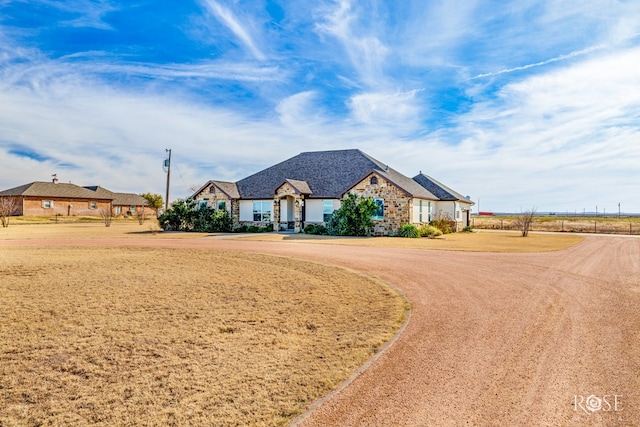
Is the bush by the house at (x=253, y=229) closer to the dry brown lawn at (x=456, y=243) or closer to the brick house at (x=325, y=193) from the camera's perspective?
the brick house at (x=325, y=193)

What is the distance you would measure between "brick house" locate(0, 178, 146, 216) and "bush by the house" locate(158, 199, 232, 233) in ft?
69.1

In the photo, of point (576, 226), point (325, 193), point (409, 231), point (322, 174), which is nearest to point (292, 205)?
point (325, 193)

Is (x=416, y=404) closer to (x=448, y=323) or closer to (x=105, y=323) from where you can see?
(x=448, y=323)

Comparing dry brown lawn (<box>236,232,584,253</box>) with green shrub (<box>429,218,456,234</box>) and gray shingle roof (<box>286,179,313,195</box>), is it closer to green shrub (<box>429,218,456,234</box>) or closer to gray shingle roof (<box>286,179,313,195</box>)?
gray shingle roof (<box>286,179,313,195</box>)

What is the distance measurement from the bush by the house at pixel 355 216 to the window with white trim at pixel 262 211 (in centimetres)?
740

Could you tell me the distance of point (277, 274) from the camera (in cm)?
1212

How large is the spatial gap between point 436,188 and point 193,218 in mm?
22757

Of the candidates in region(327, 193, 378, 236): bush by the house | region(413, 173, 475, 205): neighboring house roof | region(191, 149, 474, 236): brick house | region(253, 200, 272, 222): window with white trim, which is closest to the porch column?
region(191, 149, 474, 236): brick house

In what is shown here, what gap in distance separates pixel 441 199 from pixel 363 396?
33.6 meters

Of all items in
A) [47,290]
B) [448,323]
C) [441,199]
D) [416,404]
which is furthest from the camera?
[441,199]

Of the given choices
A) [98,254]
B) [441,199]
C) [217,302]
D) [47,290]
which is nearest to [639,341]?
[217,302]

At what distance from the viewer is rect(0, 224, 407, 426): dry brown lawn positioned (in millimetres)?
4316

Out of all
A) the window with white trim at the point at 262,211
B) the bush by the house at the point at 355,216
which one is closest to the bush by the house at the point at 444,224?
the bush by the house at the point at 355,216

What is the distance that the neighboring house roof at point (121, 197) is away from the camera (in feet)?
Answer: 220
